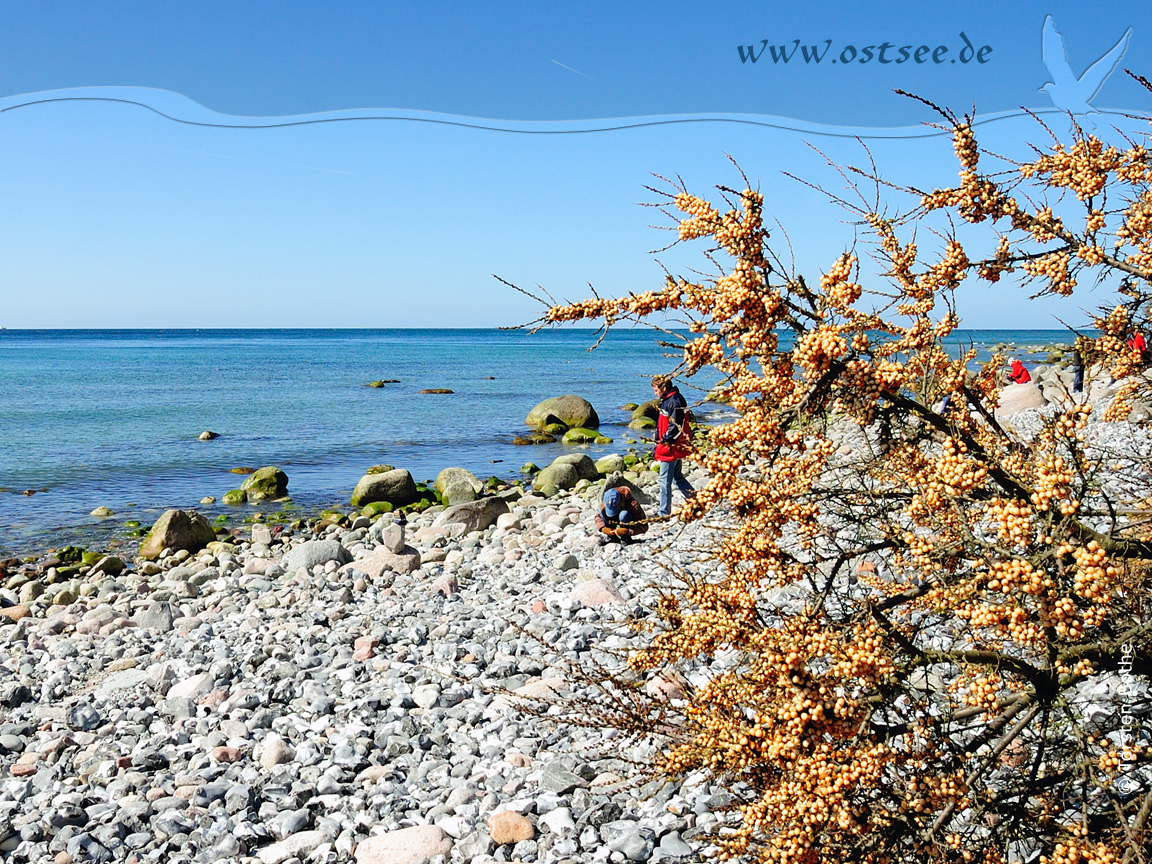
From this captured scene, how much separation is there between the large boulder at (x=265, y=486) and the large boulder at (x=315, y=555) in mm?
8297

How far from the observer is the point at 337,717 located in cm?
731

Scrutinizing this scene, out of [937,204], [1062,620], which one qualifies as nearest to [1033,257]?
[937,204]

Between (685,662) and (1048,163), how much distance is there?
4.71m

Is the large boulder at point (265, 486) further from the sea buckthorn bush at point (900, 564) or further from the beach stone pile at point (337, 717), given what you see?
the sea buckthorn bush at point (900, 564)

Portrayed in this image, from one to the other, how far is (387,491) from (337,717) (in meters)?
12.7

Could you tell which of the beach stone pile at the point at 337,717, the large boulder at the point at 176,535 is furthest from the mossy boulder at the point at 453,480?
the beach stone pile at the point at 337,717

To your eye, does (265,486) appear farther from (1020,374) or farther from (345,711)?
(1020,374)

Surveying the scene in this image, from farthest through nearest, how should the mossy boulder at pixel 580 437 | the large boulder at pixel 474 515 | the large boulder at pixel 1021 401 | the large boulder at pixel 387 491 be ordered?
the mossy boulder at pixel 580 437, the large boulder at pixel 1021 401, the large boulder at pixel 387 491, the large boulder at pixel 474 515

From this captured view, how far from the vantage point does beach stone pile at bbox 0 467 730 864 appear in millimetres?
5512

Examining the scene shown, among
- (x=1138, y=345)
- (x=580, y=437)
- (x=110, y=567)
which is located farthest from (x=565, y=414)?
(x=1138, y=345)

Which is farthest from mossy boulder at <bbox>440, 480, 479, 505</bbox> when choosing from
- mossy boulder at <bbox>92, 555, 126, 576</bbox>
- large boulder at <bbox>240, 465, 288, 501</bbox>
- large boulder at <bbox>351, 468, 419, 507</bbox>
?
mossy boulder at <bbox>92, 555, 126, 576</bbox>

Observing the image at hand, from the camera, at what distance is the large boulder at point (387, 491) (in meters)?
19.8

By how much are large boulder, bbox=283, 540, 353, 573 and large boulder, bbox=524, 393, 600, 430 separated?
19706 mm

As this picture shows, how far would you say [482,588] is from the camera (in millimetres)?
11180
